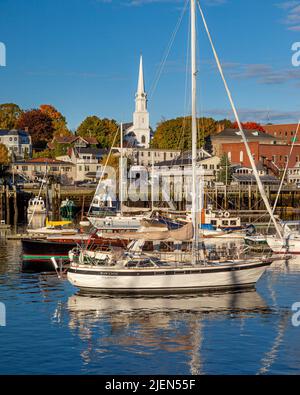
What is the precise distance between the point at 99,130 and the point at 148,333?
150m

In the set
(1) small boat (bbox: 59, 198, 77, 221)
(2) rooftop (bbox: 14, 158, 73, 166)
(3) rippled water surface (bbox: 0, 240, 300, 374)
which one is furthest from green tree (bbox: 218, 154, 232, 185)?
(3) rippled water surface (bbox: 0, 240, 300, 374)

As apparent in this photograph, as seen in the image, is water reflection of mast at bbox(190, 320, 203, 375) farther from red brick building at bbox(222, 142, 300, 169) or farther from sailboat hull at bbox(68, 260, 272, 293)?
red brick building at bbox(222, 142, 300, 169)

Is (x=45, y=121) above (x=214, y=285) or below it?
above

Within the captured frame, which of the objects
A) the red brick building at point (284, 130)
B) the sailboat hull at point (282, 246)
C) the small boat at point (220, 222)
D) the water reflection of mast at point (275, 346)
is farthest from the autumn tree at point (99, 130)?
the water reflection of mast at point (275, 346)

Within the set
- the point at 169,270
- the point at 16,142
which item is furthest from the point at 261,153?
the point at 169,270

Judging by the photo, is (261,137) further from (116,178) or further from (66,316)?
(66,316)

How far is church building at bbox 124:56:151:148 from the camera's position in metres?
175

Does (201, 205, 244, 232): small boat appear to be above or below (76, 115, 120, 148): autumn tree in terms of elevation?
below

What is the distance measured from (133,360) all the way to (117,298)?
1101cm

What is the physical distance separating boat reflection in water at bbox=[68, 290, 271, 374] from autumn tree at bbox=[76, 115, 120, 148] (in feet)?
454

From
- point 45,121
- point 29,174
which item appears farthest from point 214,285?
point 45,121

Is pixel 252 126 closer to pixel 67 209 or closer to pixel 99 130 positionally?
pixel 99 130

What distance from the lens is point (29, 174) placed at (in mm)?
145375

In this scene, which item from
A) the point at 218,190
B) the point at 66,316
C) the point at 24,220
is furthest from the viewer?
→ the point at 218,190
